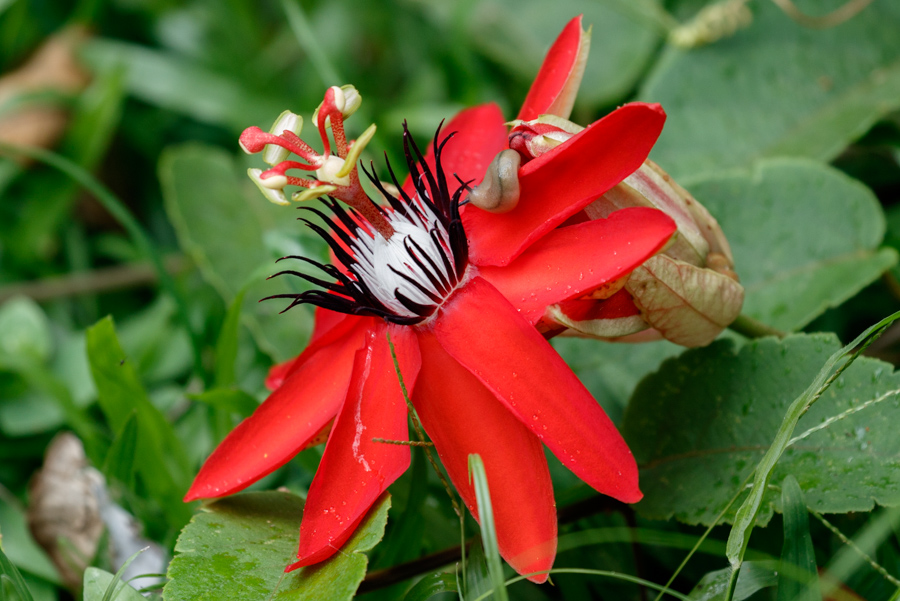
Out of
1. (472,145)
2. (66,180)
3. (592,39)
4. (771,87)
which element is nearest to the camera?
(472,145)

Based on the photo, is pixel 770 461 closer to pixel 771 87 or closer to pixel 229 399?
pixel 229 399

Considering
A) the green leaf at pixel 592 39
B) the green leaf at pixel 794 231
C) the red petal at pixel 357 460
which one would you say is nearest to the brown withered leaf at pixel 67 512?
the red petal at pixel 357 460

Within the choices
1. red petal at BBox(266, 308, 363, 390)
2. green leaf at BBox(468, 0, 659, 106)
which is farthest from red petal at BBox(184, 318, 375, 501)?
green leaf at BBox(468, 0, 659, 106)

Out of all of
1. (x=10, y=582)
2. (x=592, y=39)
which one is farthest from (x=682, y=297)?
(x=592, y=39)

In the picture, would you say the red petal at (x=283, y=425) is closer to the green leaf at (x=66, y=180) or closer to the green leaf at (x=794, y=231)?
the green leaf at (x=794, y=231)

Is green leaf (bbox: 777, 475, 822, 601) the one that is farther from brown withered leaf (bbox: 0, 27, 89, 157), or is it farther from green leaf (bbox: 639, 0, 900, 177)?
brown withered leaf (bbox: 0, 27, 89, 157)

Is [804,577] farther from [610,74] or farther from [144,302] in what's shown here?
[144,302]
